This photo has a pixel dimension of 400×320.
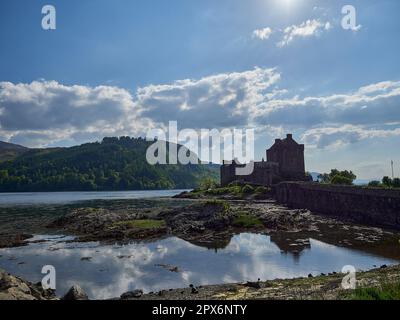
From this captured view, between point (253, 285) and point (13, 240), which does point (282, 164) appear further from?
point (253, 285)

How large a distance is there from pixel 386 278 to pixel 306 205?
61585 millimetres

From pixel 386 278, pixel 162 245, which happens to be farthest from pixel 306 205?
pixel 386 278

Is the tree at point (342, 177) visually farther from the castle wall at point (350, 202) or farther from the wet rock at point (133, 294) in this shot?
the wet rock at point (133, 294)

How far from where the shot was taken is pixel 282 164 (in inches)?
5305

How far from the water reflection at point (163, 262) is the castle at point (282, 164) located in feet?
283

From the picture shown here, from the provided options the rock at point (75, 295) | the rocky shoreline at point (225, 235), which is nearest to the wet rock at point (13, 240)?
the rocky shoreline at point (225, 235)

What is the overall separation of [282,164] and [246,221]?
83.1 meters

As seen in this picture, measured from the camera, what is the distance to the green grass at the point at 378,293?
15.7 metres

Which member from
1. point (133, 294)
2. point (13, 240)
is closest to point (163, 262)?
point (133, 294)

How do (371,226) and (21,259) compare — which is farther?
(371,226)

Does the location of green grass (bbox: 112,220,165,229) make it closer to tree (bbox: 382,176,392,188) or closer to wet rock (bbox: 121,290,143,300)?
wet rock (bbox: 121,290,143,300)

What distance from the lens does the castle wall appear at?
51.5 meters
